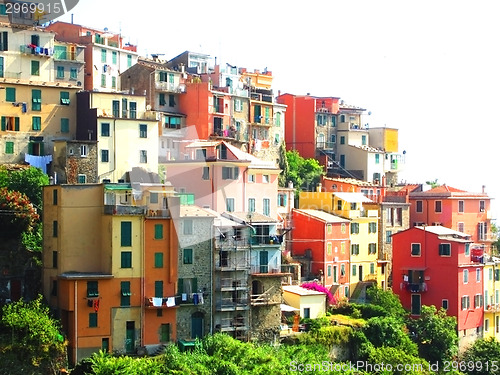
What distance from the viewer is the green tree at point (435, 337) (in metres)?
55.6

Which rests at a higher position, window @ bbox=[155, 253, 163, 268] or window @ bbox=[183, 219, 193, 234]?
window @ bbox=[183, 219, 193, 234]

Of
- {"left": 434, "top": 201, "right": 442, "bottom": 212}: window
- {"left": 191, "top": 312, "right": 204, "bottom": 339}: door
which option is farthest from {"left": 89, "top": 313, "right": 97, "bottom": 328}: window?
{"left": 434, "top": 201, "right": 442, "bottom": 212}: window

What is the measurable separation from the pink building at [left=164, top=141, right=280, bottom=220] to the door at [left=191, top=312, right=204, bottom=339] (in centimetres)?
734

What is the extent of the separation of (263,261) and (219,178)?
6377mm

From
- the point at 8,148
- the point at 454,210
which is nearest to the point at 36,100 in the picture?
the point at 8,148

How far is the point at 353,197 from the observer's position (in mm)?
63500

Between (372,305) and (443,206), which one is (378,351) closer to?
(372,305)

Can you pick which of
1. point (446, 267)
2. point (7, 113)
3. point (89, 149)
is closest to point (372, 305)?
point (446, 267)

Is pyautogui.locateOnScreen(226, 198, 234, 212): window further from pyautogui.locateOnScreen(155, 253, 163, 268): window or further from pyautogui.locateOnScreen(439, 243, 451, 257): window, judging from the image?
pyautogui.locateOnScreen(439, 243, 451, 257): window

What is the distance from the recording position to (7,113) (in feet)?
171

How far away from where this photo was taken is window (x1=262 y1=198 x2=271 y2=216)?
56312 mm

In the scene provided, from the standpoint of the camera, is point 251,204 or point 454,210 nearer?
point 251,204

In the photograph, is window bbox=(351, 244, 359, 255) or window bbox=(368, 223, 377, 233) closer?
window bbox=(351, 244, 359, 255)

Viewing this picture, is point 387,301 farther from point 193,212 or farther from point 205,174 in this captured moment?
point 193,212
